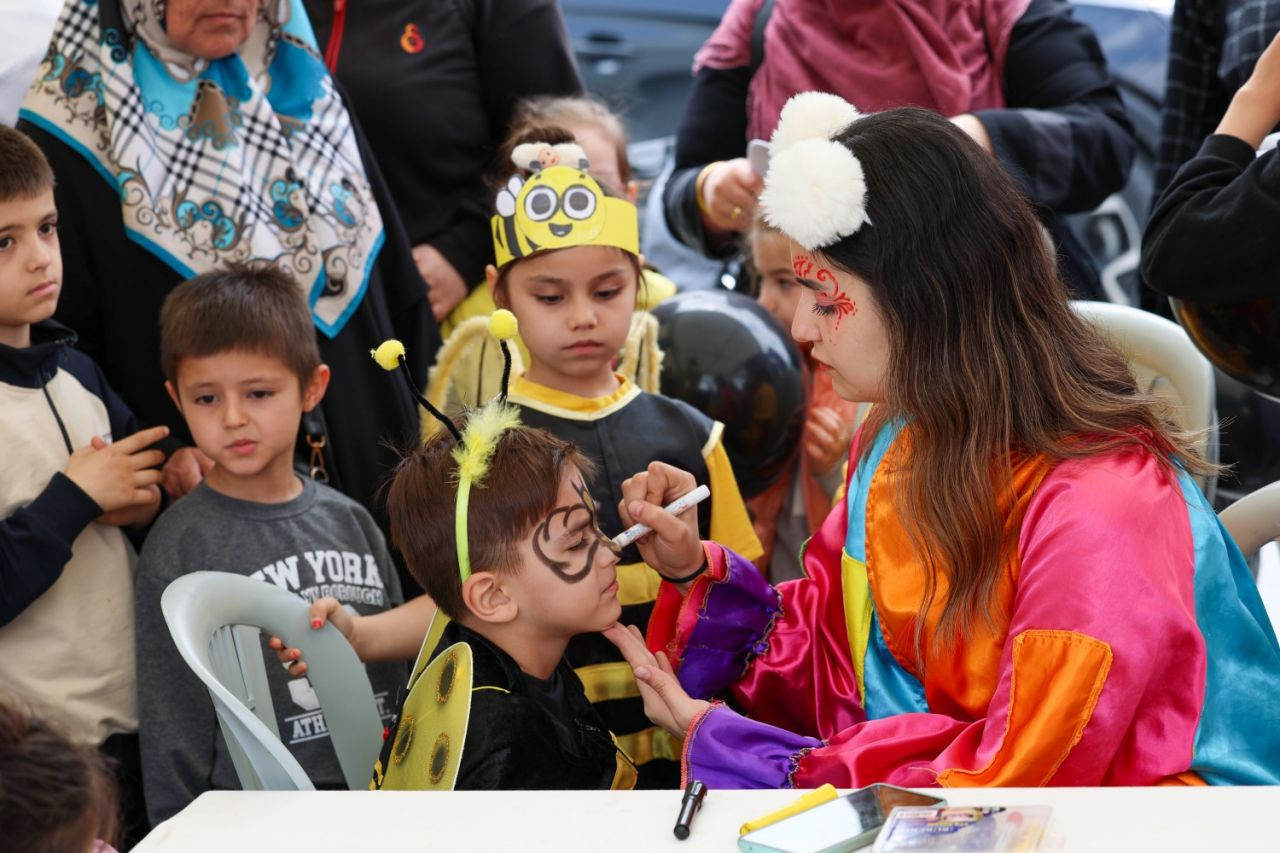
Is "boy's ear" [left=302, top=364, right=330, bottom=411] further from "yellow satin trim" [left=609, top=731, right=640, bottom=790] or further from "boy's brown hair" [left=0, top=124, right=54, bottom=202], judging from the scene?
"yellow satin trim" [left=609, top=731, right=640, bottom=790]

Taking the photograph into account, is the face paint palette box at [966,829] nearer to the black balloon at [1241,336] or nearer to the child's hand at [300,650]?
the child's hand at [300,650]

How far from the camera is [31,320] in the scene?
2162 millimetres

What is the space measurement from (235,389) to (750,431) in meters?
0.94

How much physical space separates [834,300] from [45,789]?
1.03m

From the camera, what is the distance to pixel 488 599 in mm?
1922

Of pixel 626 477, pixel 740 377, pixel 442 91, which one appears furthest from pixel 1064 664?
pixel 442 91

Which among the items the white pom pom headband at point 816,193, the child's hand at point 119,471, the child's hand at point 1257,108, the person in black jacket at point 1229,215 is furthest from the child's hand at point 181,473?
the child's hand at point 1257,108

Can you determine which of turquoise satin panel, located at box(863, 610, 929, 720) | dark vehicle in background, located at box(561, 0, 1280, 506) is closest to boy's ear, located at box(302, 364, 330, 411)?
turquoise satin panel, located at box(863, 610, 929, 720)

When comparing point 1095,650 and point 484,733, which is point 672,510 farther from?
point 1095,650

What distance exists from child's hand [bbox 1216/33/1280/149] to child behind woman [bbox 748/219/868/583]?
935 millimetres

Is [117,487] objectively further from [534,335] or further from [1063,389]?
[1063,389]

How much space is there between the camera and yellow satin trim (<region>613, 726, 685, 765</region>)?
88.3 inches

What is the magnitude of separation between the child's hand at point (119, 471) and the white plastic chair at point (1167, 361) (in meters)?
1.51

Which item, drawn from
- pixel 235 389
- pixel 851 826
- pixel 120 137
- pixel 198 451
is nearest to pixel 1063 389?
pixel 851 826
